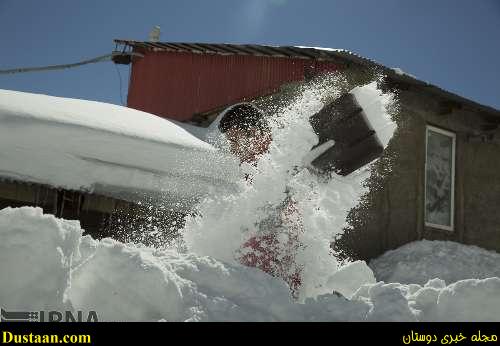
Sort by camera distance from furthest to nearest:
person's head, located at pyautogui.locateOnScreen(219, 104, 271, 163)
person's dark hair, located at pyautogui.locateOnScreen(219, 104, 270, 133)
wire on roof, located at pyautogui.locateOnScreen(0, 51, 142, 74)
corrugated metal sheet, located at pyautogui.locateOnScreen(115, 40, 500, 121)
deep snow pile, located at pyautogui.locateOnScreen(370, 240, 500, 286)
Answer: wire on roof, located at pyautogui.locateOnScreen(0, 51, 142, 74) → corrugated metal sheet, located at pyautogui.locateOnScreen(115, 40, 500, 121) → person's dark hair, located at pyautogui.locateOnScreen(219, 104, 270, 133) → deep snow pile, located at pyautogui.locateOnScreen(370, 240, 500, 286) → person's head, located at pyautogui.locateOnScreen(219, 104, 271, 163)

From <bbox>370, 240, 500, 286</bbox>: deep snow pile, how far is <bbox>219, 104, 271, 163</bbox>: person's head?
2543 mm

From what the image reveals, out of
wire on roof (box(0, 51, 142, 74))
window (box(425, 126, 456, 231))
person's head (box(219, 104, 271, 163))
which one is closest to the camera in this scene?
person's head (box(219, 104, 271, 163))

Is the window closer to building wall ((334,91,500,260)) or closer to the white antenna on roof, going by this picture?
building wall ((334,91,500,260))

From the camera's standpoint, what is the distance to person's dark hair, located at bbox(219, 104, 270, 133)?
23.9 feet

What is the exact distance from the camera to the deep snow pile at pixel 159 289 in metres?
2.27

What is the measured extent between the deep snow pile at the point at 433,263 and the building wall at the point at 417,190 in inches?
12.8

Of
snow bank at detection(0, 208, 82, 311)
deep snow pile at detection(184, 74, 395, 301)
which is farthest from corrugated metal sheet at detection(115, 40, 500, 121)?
snow bank at detection(0, 208, 82, 311)

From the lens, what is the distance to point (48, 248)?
235 cm

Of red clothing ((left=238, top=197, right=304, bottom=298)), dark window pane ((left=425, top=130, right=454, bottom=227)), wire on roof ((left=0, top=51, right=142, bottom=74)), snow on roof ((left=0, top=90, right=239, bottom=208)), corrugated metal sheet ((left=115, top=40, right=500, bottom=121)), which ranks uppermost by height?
wire on roof ((left=0, top=51, right=142, bottom=74))

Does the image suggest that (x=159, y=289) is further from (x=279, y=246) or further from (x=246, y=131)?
(x=246, y=131)

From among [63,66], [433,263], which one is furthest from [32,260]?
[63,66]
